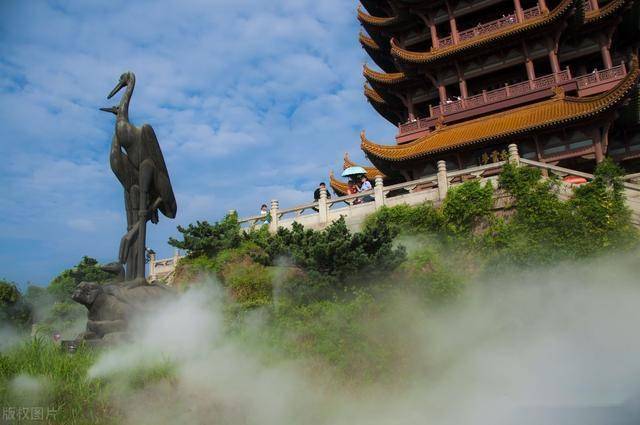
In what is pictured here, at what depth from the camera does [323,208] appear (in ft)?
46.7

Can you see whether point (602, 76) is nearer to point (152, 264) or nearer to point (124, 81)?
point (124, 81)

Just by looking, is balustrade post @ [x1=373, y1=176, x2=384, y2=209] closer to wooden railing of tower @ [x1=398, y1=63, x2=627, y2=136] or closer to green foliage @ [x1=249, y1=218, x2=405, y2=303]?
green foliage @ [x1=249, y1=218, x2=405, y2=303]

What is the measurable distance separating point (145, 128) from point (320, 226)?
6.31 metres

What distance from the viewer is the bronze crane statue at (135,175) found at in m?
9.14

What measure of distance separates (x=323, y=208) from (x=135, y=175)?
20.5 feet

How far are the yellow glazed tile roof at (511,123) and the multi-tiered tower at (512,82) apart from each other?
0.04 m

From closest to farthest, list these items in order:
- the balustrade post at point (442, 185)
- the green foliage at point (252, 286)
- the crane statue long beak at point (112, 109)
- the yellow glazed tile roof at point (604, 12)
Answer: the crane statue long beak at point (112, 109), the green foliage at point (252, 286), the balustrade post at point (442, 185), the yellow glazed tile roof at point (604, 12)

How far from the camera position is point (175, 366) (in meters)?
7.05

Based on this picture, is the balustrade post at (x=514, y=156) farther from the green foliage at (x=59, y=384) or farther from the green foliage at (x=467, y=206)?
the green foliage at (x=59, y=384)

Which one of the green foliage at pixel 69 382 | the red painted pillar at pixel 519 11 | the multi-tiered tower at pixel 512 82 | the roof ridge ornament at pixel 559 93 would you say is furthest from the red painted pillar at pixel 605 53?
the green foliage at pixel 69 382

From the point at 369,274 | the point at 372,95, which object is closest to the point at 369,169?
the point at 372,95

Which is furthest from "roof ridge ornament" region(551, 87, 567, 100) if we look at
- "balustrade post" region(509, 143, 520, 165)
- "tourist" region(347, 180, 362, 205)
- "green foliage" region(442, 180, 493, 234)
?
"tourist" region(347, 180, 362, 205)

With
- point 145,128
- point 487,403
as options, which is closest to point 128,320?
point 145,128

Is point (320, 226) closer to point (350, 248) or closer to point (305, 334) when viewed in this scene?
point (350, 248)
